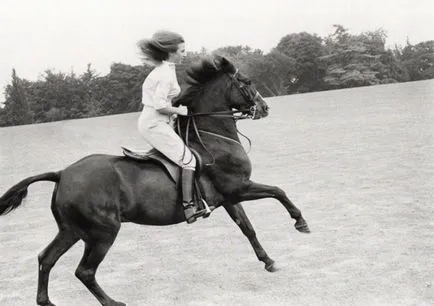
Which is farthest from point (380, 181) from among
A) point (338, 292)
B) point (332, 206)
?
point (338, 292)

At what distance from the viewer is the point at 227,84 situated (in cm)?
708

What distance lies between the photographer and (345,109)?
3209 cm

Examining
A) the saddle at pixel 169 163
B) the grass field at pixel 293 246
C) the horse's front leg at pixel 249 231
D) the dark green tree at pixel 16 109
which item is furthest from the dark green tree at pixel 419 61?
the saddle at pixel 169 163

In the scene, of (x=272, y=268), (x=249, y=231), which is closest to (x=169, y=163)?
(x=249, y=231)

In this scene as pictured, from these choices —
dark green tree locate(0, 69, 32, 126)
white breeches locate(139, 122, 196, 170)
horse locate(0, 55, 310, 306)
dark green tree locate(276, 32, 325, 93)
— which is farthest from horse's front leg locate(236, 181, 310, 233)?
dark green tree locate(276, 32, 325, 93)

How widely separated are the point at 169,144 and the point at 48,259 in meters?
1.80

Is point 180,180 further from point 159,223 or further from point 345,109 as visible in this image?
point 345,109

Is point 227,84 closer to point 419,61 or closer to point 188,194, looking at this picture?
point 188,194

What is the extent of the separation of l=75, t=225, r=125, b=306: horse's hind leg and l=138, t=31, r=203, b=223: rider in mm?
915

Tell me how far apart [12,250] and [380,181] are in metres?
7.46

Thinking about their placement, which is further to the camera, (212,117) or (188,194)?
(212,117)

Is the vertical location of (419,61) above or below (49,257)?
below

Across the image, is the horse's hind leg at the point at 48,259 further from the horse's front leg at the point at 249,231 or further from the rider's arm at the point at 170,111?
the horse's front leg at the point at 249,231

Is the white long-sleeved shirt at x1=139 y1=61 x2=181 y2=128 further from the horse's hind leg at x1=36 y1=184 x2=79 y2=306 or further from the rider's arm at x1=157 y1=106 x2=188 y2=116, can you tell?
the horse's hind leg at x1=36 y1=184 x2=79 y2=306
